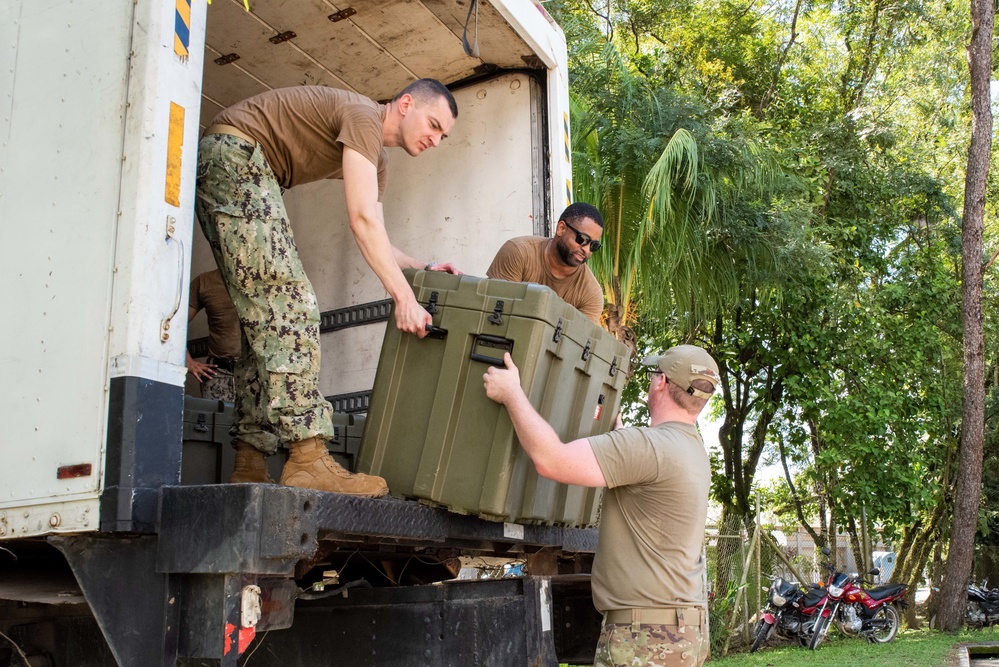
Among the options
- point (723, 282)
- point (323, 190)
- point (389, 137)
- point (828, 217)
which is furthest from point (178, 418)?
point (828, 217)

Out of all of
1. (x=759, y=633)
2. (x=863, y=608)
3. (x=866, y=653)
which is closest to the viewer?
(x=866, y=653)

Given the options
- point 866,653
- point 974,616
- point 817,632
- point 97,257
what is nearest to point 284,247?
point 97,257

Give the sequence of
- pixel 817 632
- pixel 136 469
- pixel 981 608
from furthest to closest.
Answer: pixel 981 608 < pixel 817 632 < pixel 136 469

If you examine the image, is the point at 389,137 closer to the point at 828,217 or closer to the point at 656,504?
the point at 656,504

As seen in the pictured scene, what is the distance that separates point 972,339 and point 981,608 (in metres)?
5.62

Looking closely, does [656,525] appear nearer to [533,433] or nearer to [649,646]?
[649,646]

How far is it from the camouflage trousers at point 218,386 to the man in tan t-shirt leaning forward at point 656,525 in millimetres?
2254

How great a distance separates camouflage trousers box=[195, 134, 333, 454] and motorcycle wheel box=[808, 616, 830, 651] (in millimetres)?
12001

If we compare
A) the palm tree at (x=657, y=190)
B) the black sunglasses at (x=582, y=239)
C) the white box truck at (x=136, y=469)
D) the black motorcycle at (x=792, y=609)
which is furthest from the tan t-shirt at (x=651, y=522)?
the black motorcycle at (x=792, y=609)

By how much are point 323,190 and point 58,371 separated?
2.46m

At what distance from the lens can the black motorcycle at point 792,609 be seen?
1332cm

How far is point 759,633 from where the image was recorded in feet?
42.7

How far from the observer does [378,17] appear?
13.4 ft

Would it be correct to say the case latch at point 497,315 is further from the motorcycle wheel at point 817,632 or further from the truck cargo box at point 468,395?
the motorcycle wheel at point 817,632
